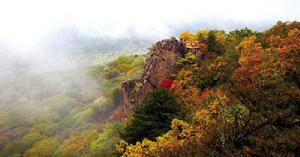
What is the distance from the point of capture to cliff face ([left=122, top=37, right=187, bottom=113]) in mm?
72750

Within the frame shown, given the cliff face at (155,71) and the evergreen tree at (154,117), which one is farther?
the cliff face at (155,71)

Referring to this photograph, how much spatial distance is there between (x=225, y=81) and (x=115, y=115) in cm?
4622

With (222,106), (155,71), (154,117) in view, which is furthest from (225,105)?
(155,71)

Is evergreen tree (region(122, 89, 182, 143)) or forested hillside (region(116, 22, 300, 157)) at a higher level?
forested hillside (region(116, 22, 300, 157))

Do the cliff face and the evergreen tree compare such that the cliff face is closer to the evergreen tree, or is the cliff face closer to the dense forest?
the dense forest

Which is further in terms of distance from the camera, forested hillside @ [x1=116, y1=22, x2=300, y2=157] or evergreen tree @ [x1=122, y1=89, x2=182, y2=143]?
evergreen tree @ [x1=122, y1=89, x2=182, y2=143]

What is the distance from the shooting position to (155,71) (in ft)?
243

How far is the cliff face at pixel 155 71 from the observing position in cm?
7275

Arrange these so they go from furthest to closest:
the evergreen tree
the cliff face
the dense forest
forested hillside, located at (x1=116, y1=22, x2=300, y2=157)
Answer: the cliff face → the evergreen tree → the dense forest → forested hillside, located at (x1=116, y1=22, x2=300, y2=157)

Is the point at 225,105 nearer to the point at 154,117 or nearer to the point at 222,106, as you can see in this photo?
the point at 222,106

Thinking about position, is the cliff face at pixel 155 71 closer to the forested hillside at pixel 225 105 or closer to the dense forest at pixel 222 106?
the forested hillside at pixel 225 105

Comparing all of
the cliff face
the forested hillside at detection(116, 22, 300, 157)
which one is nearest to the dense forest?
the forested hillside at detection(116, 22, 300, 157)

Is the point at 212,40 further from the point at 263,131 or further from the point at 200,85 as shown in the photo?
the point at 263,131

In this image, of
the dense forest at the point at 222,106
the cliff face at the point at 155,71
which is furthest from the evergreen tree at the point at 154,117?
the cliff face at the point at 155,71
